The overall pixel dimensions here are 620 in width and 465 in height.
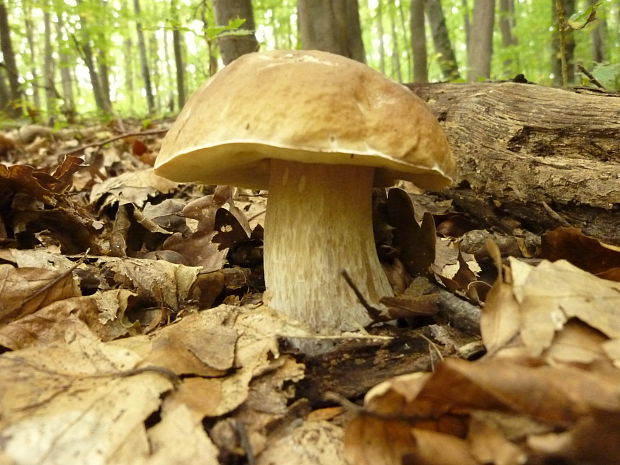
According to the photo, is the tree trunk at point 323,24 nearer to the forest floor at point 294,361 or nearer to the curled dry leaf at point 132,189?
the curled dry leaf at point 132,189

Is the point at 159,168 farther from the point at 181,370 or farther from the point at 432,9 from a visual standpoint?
the point at 432,9

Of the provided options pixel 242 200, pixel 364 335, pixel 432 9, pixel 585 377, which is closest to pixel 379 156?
pixel 364 335

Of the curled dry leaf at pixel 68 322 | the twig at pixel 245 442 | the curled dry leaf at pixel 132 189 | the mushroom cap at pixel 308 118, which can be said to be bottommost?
the twig at pixel 245 442

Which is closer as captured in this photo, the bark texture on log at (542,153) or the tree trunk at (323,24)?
the bark texture on log at (542,153)

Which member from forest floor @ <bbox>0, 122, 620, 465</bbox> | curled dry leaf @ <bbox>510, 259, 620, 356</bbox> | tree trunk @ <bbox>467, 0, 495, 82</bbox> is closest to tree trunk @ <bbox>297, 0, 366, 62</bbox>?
forest floor @ <bbox>0, 122, 620, 465</bbox>

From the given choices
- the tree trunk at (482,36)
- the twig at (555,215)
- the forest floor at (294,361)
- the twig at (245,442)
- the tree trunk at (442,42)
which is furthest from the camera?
the tree trunk at (442,42)

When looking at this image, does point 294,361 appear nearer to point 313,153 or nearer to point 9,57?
point 313,153

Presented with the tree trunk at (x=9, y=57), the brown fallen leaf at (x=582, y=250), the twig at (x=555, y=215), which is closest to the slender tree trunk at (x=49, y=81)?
the tree trunk at (x=9, y=57)
